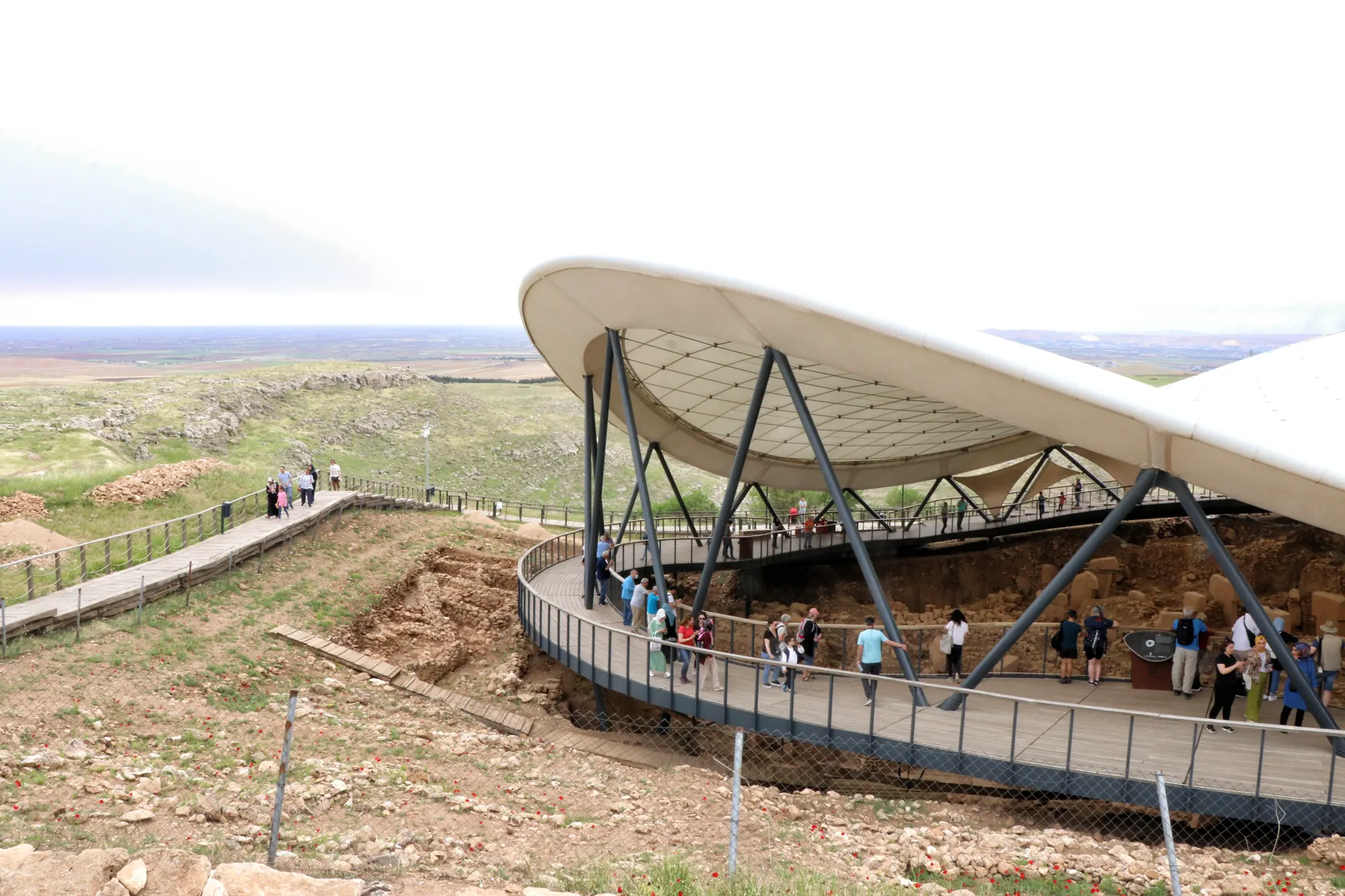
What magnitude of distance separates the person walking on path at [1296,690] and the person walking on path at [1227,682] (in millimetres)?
576

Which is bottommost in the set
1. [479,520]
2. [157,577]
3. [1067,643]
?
[479,520]

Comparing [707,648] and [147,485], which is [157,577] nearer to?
[147,485]

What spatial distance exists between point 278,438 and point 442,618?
40630 mm

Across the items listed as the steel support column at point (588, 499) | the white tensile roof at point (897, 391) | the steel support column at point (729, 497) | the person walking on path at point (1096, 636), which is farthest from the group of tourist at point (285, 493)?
the person walking on path at point (1096, 636)

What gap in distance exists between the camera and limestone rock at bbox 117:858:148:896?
19.9ft

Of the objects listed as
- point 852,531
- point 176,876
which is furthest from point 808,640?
point 176,876

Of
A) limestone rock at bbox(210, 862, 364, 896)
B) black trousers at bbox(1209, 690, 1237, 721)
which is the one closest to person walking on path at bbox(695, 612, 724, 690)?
A: black trousers at bbox(1209, 690, 1237, 721)

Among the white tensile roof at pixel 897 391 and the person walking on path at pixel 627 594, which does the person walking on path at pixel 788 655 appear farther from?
the white tensile roof at pixel 897 391

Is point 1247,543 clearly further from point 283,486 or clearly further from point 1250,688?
point 283,486

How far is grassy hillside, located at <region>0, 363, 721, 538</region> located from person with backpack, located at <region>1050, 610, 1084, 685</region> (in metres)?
22.4

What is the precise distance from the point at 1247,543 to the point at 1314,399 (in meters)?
14.3

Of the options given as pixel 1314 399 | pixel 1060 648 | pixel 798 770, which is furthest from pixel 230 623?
pixel 1314 399

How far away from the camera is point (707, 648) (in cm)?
1369

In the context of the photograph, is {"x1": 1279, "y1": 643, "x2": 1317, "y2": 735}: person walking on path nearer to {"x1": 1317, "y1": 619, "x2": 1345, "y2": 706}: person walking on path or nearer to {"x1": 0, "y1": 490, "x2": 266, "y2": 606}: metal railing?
{"x1": 1317, "y1": 619, "x2": 1345, "y2": 706}: person walking on path
